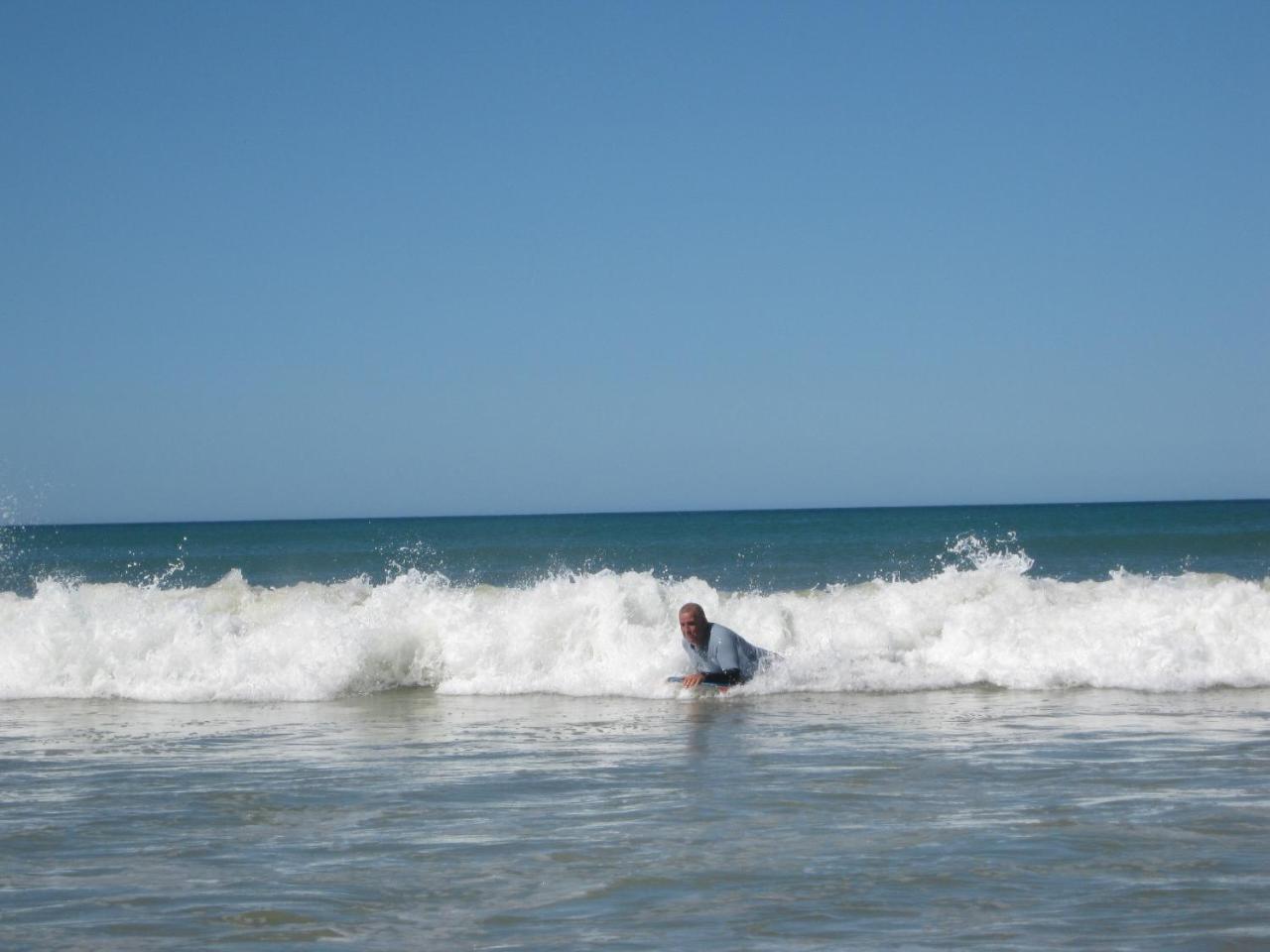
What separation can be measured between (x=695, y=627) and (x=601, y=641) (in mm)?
2218

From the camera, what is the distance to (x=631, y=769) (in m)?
9.35

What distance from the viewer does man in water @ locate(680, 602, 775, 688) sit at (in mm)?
13328

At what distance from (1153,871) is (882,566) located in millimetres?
37507

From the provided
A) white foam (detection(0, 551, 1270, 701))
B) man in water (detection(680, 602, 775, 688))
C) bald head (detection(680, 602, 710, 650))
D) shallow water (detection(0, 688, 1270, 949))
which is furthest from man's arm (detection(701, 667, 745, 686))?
shallow water (detection(0, 688, 1270, 949))

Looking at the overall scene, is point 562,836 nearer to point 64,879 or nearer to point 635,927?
point 635,927

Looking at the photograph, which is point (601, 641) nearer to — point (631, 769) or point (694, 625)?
point (694, 625)

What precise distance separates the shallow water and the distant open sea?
3 centimetres

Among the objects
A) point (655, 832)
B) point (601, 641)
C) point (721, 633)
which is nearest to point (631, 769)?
point (655, 832)

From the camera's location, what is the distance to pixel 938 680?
13969 millimetres

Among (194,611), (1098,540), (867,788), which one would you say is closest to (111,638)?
(194,611)

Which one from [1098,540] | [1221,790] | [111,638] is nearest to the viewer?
[1221,790]

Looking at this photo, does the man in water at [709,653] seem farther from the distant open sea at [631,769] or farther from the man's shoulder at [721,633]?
the distant open sea at [631,769]

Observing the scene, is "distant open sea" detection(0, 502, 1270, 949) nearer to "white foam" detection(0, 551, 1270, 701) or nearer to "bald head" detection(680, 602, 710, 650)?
"white foam" detection(0, 551, 1270, 701)

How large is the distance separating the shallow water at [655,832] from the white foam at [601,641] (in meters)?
2.06
